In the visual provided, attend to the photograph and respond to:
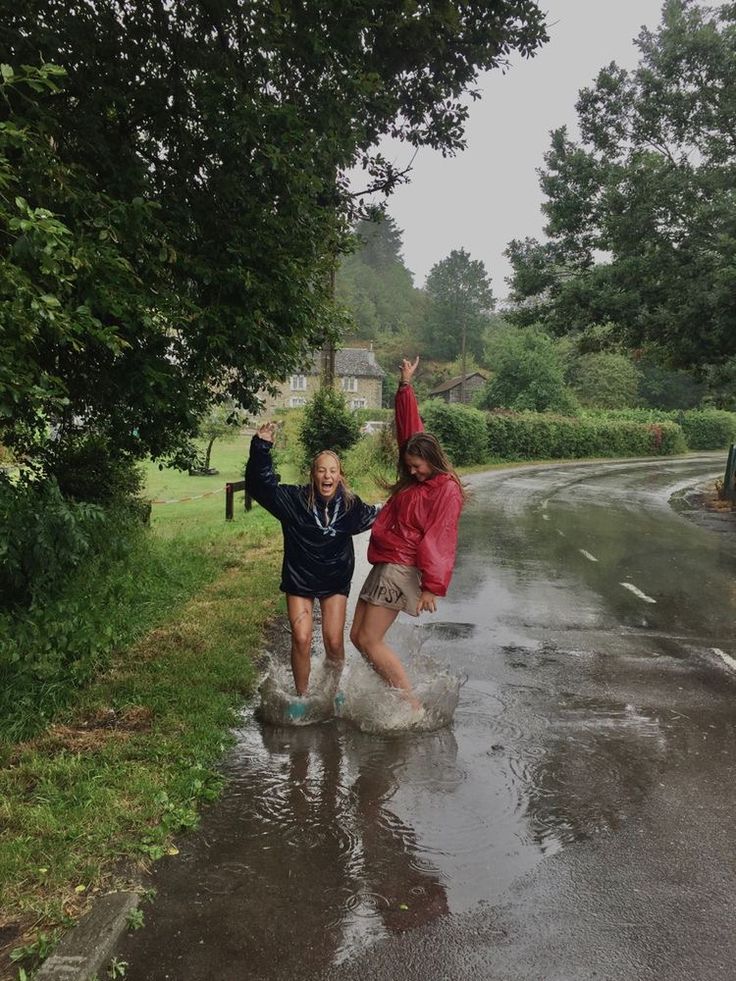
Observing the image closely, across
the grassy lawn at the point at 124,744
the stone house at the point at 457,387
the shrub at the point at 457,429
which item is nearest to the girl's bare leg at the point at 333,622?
the grassy lawn at the point at 124,744

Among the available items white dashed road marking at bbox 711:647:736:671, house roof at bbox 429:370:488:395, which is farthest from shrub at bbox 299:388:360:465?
house roof at bbox 429:370:488:395

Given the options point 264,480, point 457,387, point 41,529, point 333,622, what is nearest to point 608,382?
point 457,387

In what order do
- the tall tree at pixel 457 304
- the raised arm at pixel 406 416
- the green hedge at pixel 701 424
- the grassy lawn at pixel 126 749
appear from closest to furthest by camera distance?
the grassy lawn at pixel 126 749 < the raised arm at pixel 406 416 < the green hedge at pixel 701 424 < the tall tree at pixel 457 304

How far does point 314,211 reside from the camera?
639 cm

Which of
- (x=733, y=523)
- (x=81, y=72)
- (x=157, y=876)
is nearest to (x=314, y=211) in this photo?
(x=81, y=72)

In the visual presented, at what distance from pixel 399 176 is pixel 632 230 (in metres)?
10.7

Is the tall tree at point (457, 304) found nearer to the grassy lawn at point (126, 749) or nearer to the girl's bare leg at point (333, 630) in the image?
the grassy lawn at point (126, 749)

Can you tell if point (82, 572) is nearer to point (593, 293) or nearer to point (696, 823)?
point (696, 823)

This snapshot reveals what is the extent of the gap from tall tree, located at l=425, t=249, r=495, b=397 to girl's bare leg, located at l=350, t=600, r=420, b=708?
304ft

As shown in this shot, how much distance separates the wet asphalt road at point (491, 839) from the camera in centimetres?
289

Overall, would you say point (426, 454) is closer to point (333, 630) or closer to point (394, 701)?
point (333, 630)

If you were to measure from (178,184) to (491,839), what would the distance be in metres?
5.70

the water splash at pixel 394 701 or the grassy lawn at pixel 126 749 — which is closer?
the grassy lawn at pixel 126 749

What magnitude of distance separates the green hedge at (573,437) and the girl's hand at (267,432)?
111 ft
